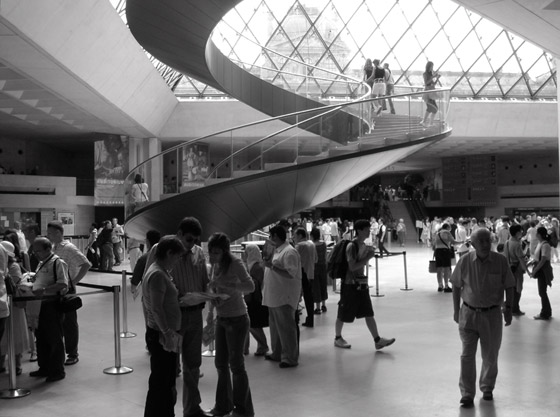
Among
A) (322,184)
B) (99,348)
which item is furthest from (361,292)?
(322,184)

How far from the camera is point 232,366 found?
4879 millimetres

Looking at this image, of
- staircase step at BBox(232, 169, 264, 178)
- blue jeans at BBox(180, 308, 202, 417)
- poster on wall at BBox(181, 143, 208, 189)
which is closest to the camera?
blue jeans at BBox(180, 308, 202, 417)

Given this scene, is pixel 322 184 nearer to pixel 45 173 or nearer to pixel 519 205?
pixel 45 173

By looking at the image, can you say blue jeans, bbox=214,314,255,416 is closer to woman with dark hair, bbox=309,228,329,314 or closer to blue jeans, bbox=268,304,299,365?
blue jeans, bbox=268,304,299,365

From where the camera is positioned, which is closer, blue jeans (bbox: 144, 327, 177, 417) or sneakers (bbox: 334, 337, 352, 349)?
blue jeans (bbox: 144, 327, 177, 417)

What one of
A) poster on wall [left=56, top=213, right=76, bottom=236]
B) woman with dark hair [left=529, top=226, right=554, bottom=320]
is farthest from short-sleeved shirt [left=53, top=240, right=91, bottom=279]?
poster on wall [left=56, top=213, right=76, bottom=236]

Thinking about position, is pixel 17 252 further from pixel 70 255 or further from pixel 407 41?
pixel 407 41

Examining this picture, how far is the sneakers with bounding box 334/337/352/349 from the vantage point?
742 centimetres

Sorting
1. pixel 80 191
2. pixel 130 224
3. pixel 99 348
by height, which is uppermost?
pixel 80 191

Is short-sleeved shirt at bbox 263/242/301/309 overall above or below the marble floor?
above

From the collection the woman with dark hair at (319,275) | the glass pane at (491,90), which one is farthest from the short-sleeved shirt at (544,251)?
the glass pane at (491,90)

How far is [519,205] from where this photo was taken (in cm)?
3816

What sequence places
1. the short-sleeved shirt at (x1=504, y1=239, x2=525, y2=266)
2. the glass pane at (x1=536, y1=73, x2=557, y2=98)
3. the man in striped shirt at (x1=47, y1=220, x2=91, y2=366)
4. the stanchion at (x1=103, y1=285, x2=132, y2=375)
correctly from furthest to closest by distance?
1. the glass pane at (x1=536, y1=73, x2=557, y2=98)
2. the short-sleeved shirt at (x1=504, y1=239, x2=525, y2=266)
3. the man in striped shirt at (x1=47, y1=220, x2=91, y2=366)
4. the stanchion at (x1=103, y1=285, x2=132, y2=375)

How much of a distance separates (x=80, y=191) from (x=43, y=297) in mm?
24965
